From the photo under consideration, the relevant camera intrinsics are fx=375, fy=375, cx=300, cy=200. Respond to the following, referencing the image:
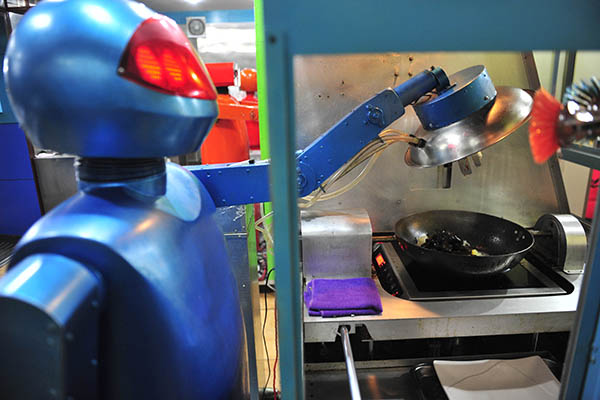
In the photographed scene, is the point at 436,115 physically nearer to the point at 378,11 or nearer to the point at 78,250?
the point at 378,11

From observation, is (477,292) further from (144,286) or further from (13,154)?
(13,154)

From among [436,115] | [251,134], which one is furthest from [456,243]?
[251,134]

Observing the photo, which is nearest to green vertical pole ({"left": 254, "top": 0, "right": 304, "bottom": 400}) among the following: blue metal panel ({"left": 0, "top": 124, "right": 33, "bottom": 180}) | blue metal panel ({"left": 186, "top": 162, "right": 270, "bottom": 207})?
blue metal panel ({"left": 186, "top": 162, "right": 270, "bottom": 207})

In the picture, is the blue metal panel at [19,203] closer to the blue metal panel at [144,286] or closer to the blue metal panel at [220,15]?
the blue metal panel at [220,15]

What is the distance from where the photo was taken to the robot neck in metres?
0.61

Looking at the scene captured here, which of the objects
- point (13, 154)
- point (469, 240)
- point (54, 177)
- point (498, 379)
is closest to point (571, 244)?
point (469, 240)

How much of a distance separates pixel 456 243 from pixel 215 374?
2.99ft

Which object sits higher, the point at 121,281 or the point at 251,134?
the point at 121,281

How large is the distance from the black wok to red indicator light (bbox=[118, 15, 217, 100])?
0.83 meters

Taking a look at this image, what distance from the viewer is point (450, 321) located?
1086 mm

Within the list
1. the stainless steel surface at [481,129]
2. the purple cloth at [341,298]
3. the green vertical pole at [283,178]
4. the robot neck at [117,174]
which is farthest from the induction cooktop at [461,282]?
the robot neck at [117,174]

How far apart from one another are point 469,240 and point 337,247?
56cm

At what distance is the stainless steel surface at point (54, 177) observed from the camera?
325cm

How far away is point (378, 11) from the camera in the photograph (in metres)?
0.41
